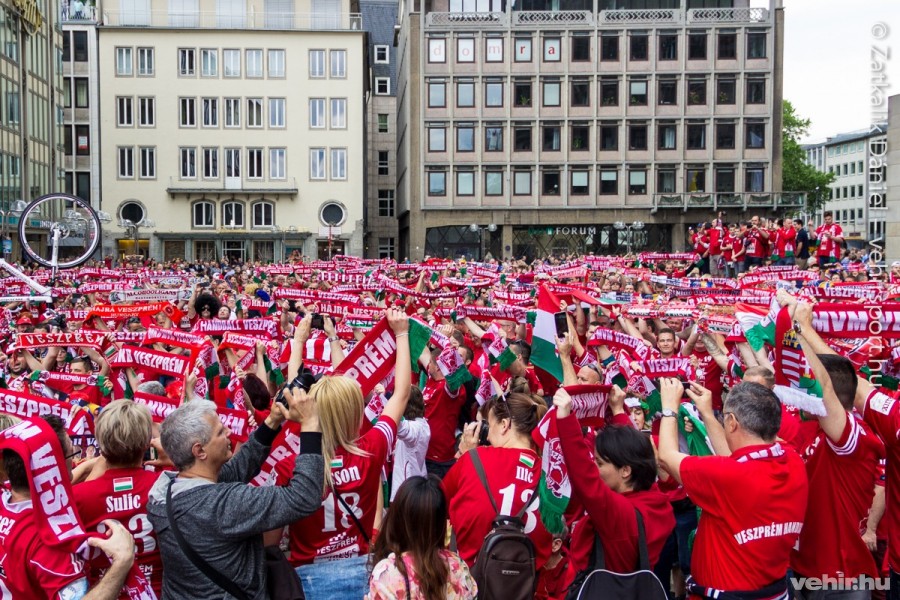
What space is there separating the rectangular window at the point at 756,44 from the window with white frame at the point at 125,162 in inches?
1528

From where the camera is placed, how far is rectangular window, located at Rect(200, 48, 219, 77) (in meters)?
59.4

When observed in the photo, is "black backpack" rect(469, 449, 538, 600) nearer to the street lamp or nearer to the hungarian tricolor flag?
the hungarian tricolor flag

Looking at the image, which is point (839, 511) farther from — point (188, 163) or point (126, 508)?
point (188, 163)

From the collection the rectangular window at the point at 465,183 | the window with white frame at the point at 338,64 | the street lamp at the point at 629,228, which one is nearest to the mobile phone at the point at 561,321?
the street lamp at the point at 629,228

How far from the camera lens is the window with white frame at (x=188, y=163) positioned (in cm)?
6025

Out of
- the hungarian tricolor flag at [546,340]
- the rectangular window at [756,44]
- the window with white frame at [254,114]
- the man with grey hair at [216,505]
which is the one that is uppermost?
the rectangular window at [756,44]

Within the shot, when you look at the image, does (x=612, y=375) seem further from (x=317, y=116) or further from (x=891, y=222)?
(x=317, y=116)

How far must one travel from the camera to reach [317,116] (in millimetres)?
59781

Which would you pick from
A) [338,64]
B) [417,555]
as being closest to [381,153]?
[338,64]

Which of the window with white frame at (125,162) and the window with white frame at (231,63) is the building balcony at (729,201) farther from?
the window with white frame at (125,162)

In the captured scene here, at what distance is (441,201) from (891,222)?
135 ft

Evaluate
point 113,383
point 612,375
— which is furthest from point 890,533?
point 113,383

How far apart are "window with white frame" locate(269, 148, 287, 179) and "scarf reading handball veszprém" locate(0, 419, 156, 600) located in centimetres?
5782

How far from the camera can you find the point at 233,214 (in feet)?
200
